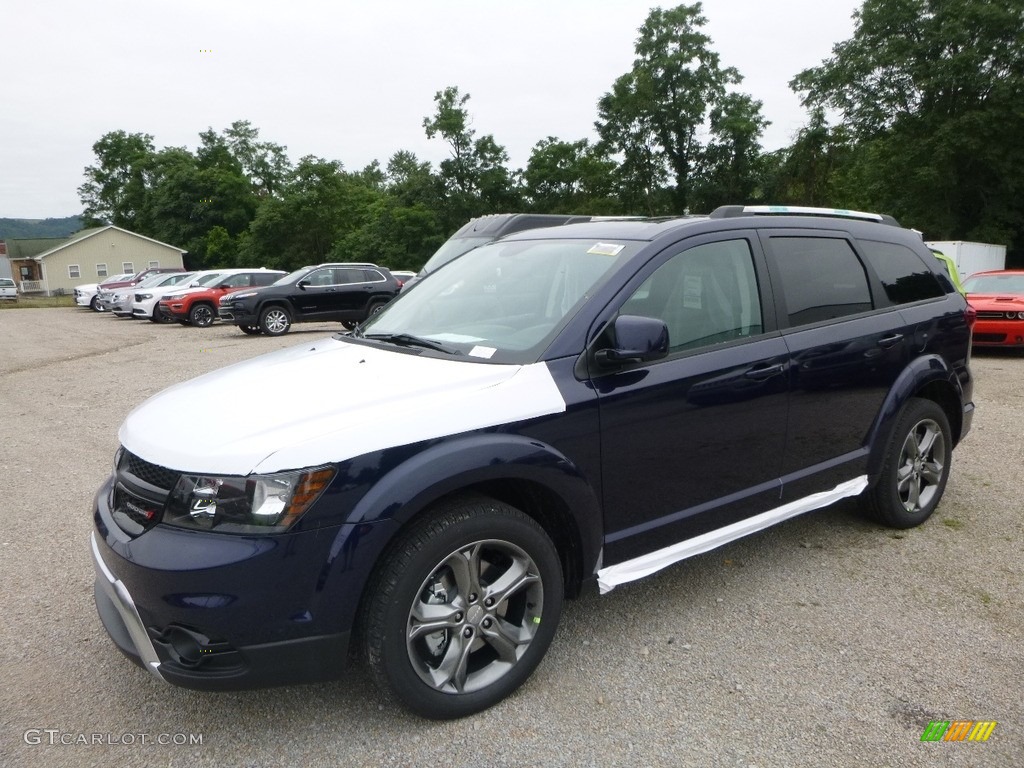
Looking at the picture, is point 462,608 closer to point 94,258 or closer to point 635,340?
point 635,340

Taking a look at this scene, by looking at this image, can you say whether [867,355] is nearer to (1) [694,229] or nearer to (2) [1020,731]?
(1) [694,229]

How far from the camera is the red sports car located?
1153 cm

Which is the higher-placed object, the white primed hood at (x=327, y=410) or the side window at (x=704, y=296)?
the side window at (x=704, y=296)

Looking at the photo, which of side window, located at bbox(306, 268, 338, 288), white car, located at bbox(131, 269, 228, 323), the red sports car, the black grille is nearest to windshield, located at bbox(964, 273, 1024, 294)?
the red sports car

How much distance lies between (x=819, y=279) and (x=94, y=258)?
241 ft

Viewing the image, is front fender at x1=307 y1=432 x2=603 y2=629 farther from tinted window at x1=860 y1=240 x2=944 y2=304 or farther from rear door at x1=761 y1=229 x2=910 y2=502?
tinted window at x1=860 y1=240 x2=944 y2=304

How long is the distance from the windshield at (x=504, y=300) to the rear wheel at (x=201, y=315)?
19797 millimetres

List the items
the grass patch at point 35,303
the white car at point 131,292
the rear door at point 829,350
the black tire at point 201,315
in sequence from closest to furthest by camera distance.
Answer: the rear door at point 829,350, the black tire at point 201,315, the white car at point 131,292, the grass patch at point 35,303

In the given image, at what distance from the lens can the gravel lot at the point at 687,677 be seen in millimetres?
2615

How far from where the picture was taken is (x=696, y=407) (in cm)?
325

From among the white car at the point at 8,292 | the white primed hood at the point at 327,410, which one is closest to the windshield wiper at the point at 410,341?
the white primed hood at the point at 327,410

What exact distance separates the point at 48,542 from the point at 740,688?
397 centimetres

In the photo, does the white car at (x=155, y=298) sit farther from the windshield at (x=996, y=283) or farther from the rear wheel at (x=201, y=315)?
the windshield at (x=996, y=283)

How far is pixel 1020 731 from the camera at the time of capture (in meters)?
2.66
